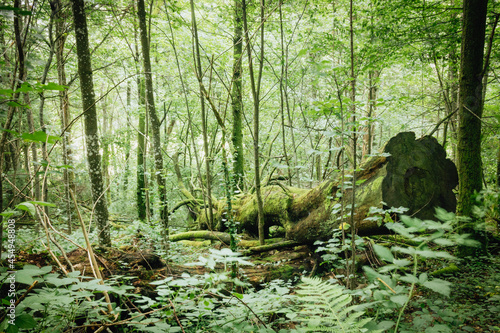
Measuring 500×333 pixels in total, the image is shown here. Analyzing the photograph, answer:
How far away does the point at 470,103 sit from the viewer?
3275 mm

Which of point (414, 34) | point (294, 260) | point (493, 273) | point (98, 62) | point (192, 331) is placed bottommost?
point (294, 260)

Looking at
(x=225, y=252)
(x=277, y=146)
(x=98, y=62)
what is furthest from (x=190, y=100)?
(x=225, y=252)

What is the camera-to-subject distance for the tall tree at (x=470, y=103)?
3170mm

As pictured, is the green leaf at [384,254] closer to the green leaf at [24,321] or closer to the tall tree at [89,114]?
the green leaf at [24,321]

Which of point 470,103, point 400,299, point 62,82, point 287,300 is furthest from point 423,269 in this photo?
point 62,82

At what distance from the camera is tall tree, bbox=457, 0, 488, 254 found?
3.17m

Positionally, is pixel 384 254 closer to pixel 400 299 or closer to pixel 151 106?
pixel 400 299

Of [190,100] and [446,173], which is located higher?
[190,100]

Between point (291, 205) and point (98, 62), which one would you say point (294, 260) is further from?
point (98, 62)

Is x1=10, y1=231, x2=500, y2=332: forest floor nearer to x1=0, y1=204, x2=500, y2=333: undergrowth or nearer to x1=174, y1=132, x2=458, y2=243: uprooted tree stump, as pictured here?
x1=0, y1=204, x2=500, y2=333: undergrowth

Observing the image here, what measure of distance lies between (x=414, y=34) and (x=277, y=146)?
305 inches

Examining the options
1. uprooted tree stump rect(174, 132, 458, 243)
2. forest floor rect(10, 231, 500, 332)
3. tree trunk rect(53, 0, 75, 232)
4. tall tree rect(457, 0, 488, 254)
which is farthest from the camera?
uprooted tree stump rect(174, 132, 458, 243)

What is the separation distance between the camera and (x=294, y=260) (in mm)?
4875

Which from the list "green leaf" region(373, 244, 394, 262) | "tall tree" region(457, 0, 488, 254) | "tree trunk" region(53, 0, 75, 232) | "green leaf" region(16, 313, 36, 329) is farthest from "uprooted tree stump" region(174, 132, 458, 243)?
"tree trunk" region(53, 0, 75, 232)
